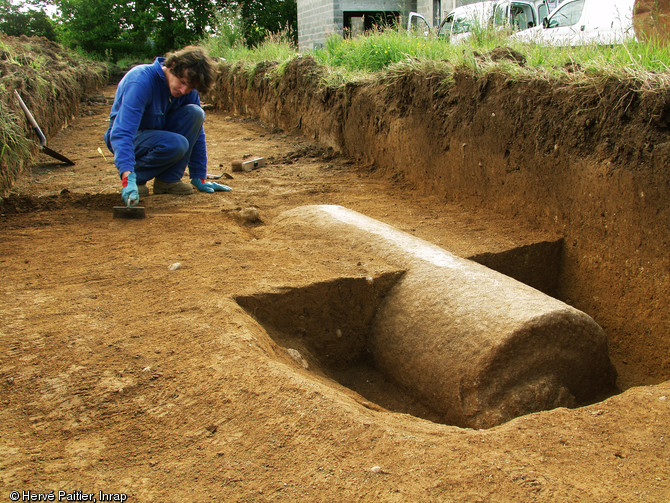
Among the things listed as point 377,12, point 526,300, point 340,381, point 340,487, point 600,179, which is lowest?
point 340,381

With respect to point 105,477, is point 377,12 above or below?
above

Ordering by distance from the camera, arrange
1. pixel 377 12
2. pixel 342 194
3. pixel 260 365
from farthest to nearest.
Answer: pixel 377 12 < pixel 342 194 < pixel 260 365

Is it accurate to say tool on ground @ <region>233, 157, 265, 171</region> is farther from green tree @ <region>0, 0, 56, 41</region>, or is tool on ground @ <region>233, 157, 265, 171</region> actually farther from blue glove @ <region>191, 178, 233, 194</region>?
green tree @ <region>0, 0, 56, 41</region>

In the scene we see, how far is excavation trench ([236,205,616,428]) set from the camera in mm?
2229

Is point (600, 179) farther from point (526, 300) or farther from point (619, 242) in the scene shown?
point (526, 300)

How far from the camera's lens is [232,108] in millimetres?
11547

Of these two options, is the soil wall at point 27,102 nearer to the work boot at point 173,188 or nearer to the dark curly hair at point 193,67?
the work boot at point 173,188

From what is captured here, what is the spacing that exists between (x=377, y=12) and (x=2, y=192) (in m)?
15.4

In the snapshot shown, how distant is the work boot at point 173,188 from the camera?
4738 mm

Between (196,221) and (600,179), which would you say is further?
(196,221)

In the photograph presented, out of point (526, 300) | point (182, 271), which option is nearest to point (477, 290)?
point (526, 300)

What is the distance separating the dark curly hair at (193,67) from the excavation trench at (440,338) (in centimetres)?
186

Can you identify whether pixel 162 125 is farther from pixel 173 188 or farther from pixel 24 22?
pixel 24 22

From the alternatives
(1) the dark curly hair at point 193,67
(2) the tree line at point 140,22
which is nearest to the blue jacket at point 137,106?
(1) the dark curly hair at point 193,67
